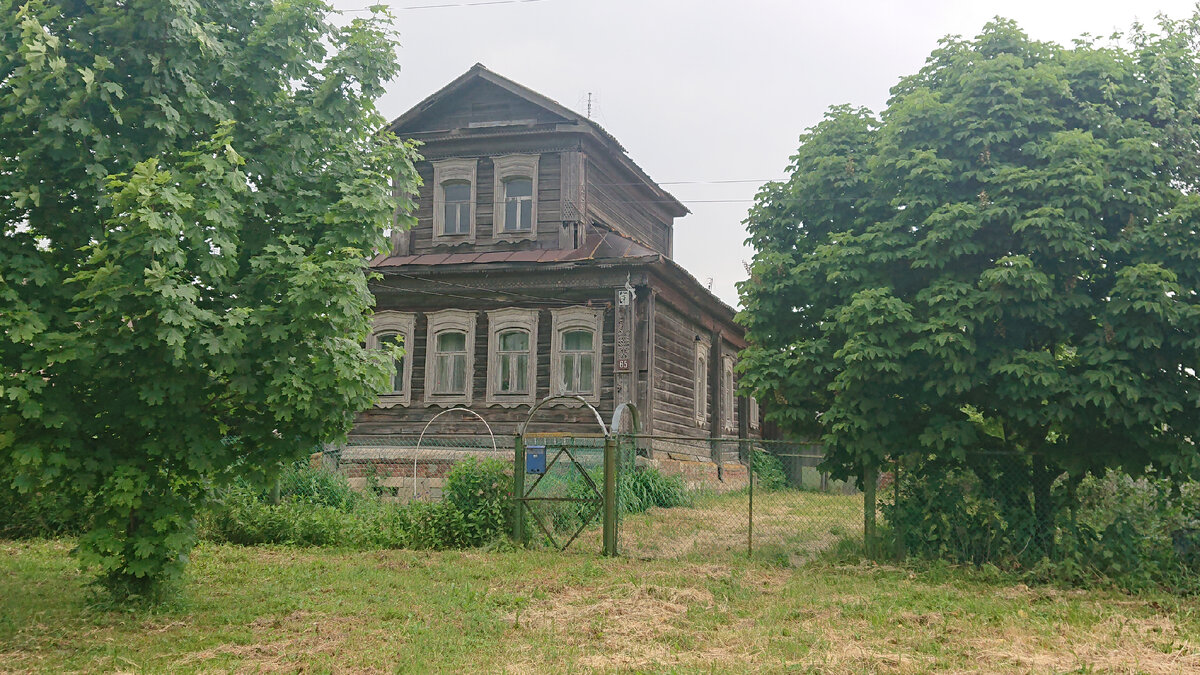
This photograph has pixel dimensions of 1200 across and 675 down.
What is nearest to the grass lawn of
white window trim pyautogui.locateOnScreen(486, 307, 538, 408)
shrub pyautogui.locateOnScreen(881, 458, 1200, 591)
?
shrub pyautogui.locateOnScreen(881, 458, 1200, 591)

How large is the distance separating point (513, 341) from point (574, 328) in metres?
1.53

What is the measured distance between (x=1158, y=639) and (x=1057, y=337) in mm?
3888

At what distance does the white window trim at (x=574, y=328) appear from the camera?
2020cm

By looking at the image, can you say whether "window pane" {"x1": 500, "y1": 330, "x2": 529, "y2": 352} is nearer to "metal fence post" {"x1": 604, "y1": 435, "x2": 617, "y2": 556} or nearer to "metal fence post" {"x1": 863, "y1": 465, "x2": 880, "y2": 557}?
"metal fence post" {"x1": 604, "y1": 435, "x2": 617, "y2": 556}

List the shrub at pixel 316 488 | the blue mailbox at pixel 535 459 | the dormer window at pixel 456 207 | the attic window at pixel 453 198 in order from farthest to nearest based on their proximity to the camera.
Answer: the dormer window at pixel 456 207 → the attic window at pixel 453 198 → the shrub at pixel 316 488 → the blue mailbox at pixel 535 459

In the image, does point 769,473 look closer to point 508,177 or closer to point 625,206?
point 625,206

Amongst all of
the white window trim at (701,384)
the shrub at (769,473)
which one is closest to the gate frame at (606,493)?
the shrub at (769,473)

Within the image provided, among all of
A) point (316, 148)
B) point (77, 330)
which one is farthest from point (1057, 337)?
point (77, 330)

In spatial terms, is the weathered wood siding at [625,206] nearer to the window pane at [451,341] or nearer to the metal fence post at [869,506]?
the window pane at [451,341]

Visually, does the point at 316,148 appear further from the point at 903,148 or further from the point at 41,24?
the point at 903,148

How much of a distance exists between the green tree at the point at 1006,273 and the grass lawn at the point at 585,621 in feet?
6.12

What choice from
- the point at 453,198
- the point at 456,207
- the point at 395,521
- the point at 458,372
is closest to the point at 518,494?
the point at 395,521

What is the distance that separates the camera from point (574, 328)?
20.4 metres

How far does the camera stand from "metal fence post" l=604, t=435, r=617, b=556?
12820mm
